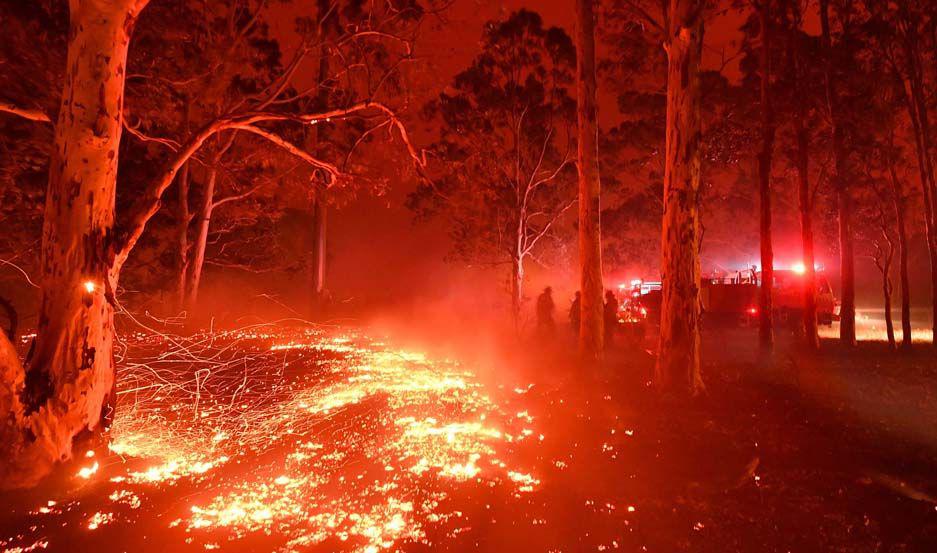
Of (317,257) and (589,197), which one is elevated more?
(589,197)

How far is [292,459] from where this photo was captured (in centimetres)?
635

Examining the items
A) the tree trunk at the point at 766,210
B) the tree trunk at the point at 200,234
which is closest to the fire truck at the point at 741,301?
the tree trunk at the point at 766,210

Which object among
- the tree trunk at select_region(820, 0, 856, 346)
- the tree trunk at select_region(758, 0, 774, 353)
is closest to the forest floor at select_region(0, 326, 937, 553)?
the tree trunk at select_region(758, 0, 774, 353)

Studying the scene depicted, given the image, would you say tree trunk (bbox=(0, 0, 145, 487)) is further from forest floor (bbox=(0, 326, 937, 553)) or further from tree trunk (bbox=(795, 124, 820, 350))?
tree trunk (bbox=(795, 124, 820, 350))

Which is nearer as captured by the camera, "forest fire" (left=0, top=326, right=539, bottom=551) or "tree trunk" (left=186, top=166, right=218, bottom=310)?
"forest fire" (left=0, top=326, right=539, bottom=551)

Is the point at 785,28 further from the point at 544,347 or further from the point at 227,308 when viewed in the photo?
the point at 227,308

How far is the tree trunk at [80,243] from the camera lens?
5656 millimetres

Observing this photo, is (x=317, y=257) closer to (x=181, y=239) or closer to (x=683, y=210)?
(x=181, y=239)

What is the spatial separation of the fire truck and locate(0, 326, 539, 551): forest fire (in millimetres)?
11982

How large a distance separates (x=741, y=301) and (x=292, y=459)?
818 inches

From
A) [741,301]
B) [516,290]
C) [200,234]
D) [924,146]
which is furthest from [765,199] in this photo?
[200,234]

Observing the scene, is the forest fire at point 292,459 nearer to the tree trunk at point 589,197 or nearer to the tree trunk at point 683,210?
the tree trunk at point 589,197

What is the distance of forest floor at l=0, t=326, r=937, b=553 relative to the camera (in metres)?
4.58

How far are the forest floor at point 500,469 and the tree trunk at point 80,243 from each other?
0.67 m
